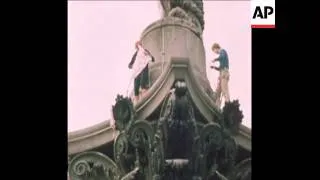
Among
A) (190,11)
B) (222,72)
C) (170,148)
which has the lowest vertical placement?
(170,148)

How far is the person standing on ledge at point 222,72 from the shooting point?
6.09m

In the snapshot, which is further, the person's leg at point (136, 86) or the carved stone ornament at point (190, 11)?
the carved stone ornament at point (190, 11)

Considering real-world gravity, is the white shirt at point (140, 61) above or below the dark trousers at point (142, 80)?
above

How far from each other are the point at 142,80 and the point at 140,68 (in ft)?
0.32

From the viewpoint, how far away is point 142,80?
5953 mm

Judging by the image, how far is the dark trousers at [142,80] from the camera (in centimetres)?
594

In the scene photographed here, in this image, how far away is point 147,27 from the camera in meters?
5.94

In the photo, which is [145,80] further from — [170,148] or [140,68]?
[170,148]

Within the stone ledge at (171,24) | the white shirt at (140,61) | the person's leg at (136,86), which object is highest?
the stone ledge at (171,24)
